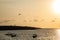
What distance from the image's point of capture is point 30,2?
3.44ft

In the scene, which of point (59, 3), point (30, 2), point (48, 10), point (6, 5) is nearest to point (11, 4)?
point (6, 5)

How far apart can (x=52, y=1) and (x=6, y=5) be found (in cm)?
42

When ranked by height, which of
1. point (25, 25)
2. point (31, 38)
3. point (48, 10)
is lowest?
point (31, 38)

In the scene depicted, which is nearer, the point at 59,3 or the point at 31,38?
the point at 31,38

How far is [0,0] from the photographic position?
1.00 m

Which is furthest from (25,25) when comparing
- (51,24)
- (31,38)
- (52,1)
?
(52,1)

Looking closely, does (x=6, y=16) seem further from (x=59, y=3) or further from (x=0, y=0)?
(x=59, y=3)

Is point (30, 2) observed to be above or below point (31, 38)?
above

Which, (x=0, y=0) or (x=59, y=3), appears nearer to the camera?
(x=0, y=0)

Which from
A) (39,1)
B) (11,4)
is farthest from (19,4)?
(39,1)

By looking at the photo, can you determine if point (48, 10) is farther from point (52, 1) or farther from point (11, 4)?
point (11, 4)

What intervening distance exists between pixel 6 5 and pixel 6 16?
10cm

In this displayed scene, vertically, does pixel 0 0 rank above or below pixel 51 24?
A: above

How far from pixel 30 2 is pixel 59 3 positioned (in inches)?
11.0
